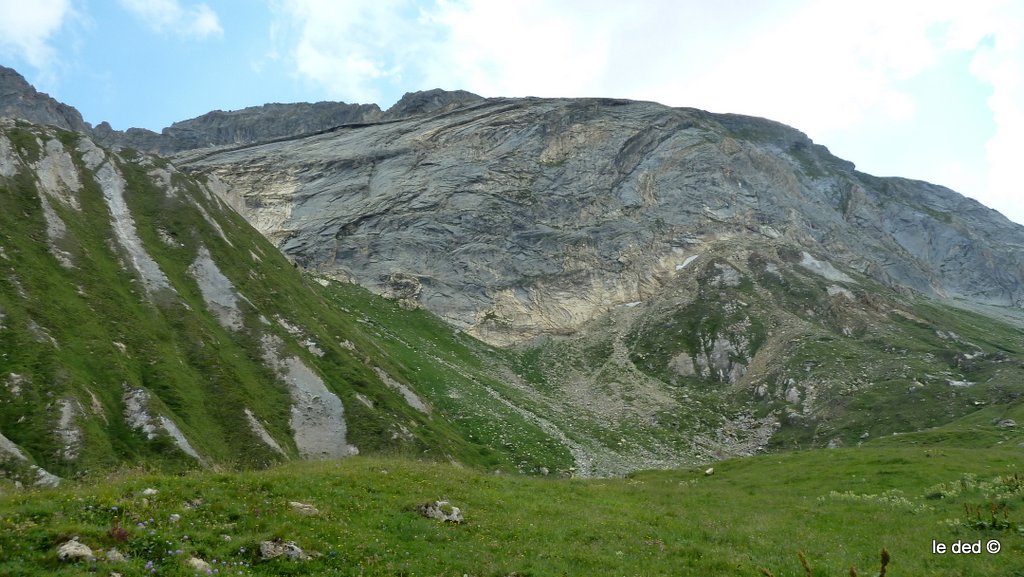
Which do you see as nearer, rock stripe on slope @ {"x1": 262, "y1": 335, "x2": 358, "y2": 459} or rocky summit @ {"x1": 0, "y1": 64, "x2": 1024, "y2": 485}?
rocky summit @ {"x1": 0, "y1": 64, "x2": 1024, "y2": 485}

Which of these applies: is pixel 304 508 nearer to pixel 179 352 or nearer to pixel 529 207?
pixel 179 352

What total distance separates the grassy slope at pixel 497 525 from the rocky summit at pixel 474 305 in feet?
58.5

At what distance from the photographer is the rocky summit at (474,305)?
4597 centimetres

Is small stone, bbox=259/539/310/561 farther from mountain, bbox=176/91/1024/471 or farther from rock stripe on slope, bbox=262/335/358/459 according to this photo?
mountain, bbox=176/91/1024/471

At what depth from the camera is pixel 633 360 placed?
10019cm

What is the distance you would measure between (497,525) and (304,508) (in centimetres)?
646

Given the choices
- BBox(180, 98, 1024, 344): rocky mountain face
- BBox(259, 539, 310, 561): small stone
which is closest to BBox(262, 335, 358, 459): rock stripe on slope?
BBox(259, 539, 310, 561): small stone

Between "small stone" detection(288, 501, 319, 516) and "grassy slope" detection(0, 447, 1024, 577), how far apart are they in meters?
0.24

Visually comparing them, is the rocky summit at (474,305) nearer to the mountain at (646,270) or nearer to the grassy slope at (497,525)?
the mountain at (646,270)

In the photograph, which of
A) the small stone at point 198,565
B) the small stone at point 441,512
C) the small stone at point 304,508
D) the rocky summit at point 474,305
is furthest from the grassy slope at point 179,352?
the small stone at point 198,565

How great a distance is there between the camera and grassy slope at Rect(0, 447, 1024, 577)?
1579 centimetres

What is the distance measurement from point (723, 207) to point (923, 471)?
113 m

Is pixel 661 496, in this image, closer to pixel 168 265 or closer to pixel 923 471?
pixel 923 471

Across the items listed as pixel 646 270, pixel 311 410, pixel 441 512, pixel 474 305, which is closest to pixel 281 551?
pixel 441 512
